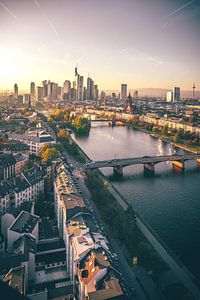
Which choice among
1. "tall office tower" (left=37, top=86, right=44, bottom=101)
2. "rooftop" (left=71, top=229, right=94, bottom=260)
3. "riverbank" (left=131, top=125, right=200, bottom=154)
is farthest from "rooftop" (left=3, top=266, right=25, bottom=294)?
"tall office tower" (left=37, top=86, right=44, bottom=101)

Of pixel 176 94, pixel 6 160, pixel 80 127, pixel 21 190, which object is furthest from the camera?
pixel 176 94

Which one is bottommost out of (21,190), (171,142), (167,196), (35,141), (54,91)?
(167,196)

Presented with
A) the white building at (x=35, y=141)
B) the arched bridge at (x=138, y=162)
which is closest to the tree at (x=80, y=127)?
the white building at (x=35, y=141)

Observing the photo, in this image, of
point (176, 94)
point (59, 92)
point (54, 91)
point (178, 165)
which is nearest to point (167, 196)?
point (178, 165)

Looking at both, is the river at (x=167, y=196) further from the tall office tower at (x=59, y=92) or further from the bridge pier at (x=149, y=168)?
the tall office tower at (x=59, y=92)

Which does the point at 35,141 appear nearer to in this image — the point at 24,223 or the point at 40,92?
the point at 24,223

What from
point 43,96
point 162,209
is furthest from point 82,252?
point 43,96
